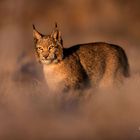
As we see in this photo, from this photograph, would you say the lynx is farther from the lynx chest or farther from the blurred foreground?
the blurred foreground

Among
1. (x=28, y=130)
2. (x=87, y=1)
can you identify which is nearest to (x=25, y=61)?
(x=28, y=130)

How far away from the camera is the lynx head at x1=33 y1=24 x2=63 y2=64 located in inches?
630

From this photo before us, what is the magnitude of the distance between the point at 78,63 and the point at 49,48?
756mm

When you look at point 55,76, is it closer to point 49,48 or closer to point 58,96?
point 58,96

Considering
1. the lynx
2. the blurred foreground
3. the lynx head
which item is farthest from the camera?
Result: the lynx

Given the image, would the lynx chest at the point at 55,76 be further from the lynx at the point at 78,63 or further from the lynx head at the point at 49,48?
the lynx head at the point at 49,48

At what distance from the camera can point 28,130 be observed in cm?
1510

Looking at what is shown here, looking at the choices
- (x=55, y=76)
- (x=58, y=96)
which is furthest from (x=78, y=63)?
(x=58, y=96)

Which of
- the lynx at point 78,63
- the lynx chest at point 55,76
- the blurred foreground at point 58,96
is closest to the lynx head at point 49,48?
the lynx at point 78,63

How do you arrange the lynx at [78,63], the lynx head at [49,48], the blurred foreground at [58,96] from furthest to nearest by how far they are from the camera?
1. the lynx at [78,63]
2. the lynx head at [49,48]
3. the blurred foreground at [58,96]

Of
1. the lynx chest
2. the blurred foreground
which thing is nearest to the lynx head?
the lynx chest

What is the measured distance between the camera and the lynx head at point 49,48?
1600 centimetres

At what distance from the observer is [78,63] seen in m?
16.6

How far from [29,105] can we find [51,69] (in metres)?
0.68
